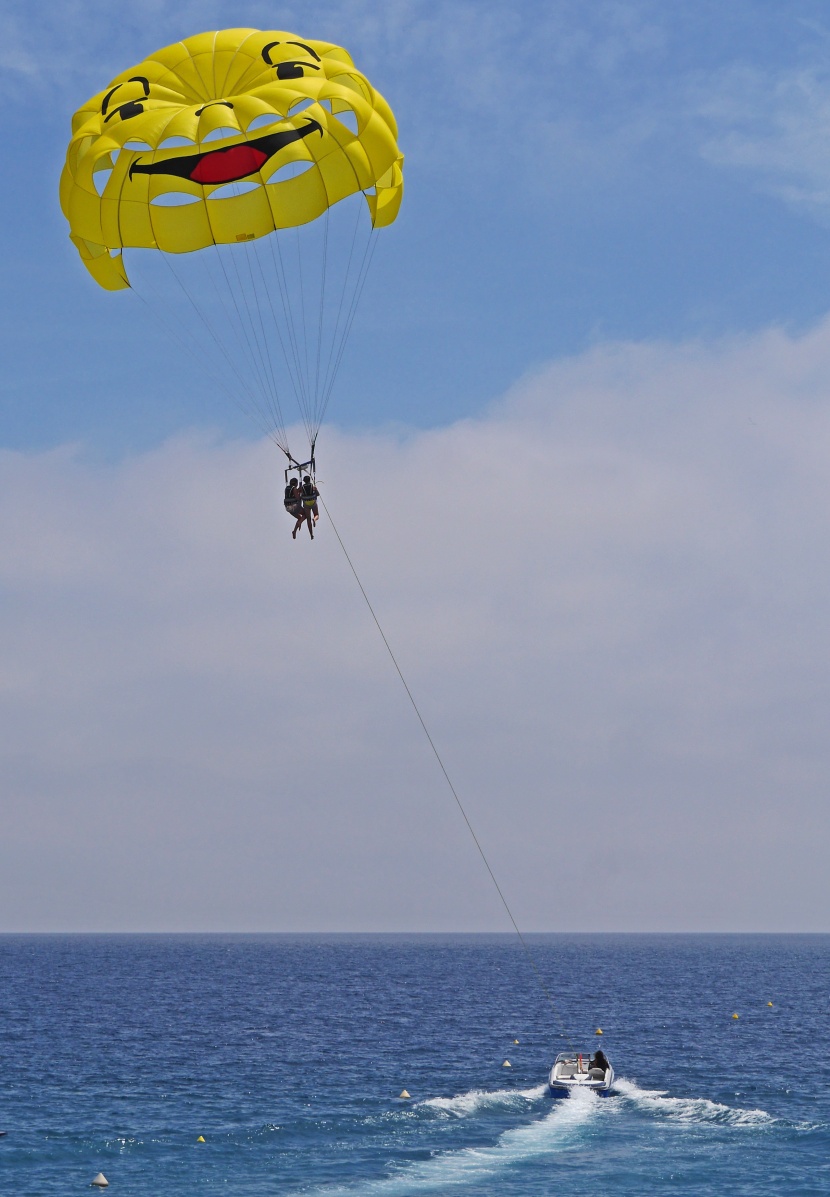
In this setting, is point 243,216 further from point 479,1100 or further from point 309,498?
point 479,1100

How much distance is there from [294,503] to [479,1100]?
25.7m

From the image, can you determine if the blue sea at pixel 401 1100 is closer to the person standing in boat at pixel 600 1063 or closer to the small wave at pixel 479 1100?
the small wave at pixel 479 1100

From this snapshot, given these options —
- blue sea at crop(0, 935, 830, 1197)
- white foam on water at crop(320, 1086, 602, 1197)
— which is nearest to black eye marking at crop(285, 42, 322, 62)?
white foam on water at crop(320, 1086, 602, 1197)

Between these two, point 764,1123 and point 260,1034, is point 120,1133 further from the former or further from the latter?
point 260,1034

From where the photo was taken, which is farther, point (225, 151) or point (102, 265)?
point (102, 265)

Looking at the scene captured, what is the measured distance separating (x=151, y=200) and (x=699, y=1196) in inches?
1151

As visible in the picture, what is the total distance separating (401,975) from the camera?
130375mm

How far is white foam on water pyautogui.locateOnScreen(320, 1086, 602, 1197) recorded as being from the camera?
31.7 m

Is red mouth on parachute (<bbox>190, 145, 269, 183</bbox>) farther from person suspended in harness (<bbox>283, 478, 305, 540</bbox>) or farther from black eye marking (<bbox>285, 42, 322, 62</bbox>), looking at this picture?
person suspended in harness (<bbox>283, 478, 305, 540</bbox>)

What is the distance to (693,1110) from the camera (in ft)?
138

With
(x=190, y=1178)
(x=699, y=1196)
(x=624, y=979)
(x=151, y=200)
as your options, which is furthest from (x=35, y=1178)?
(x=624, y=979)

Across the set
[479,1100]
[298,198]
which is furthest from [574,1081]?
[298,198]

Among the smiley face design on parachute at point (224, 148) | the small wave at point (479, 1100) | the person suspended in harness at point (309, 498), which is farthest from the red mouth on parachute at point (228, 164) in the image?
the small wave at point (479, 1100)

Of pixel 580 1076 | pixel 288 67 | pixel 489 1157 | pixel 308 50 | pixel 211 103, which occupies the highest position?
pixel 308 50
